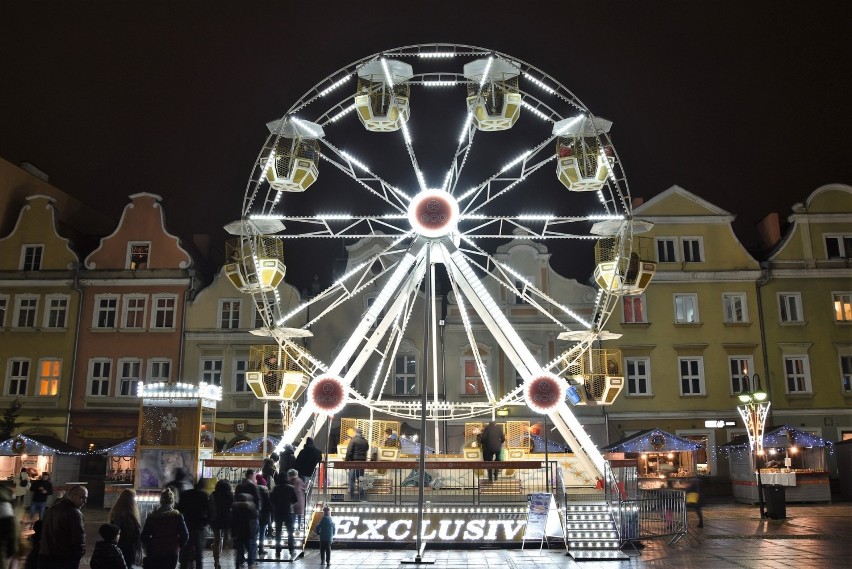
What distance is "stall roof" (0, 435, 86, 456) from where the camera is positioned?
35.2m

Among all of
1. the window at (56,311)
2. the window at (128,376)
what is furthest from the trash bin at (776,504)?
the window at (56,311)

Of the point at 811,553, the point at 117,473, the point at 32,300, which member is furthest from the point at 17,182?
the point at 811,553

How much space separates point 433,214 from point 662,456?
2285cm

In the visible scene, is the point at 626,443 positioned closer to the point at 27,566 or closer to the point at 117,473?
the point at 117,473

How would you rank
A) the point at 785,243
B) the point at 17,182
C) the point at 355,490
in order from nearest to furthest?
the point at 355,490 → the point at 785,243 → the point at 17,182

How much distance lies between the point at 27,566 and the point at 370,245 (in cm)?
3240

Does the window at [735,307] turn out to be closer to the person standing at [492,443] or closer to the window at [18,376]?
the person standing at [492,443]

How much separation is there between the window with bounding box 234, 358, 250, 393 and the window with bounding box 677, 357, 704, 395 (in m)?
21.7

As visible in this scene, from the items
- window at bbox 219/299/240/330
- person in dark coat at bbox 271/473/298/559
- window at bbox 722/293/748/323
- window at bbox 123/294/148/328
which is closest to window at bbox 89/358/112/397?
window at bbox 123/294/148/328

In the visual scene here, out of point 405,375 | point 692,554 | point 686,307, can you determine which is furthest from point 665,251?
point 692,554

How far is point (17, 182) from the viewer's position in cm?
4519

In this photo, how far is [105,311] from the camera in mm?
41656

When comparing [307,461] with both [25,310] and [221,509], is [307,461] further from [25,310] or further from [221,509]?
[25,310]

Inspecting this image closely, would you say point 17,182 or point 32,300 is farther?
point 17,182
